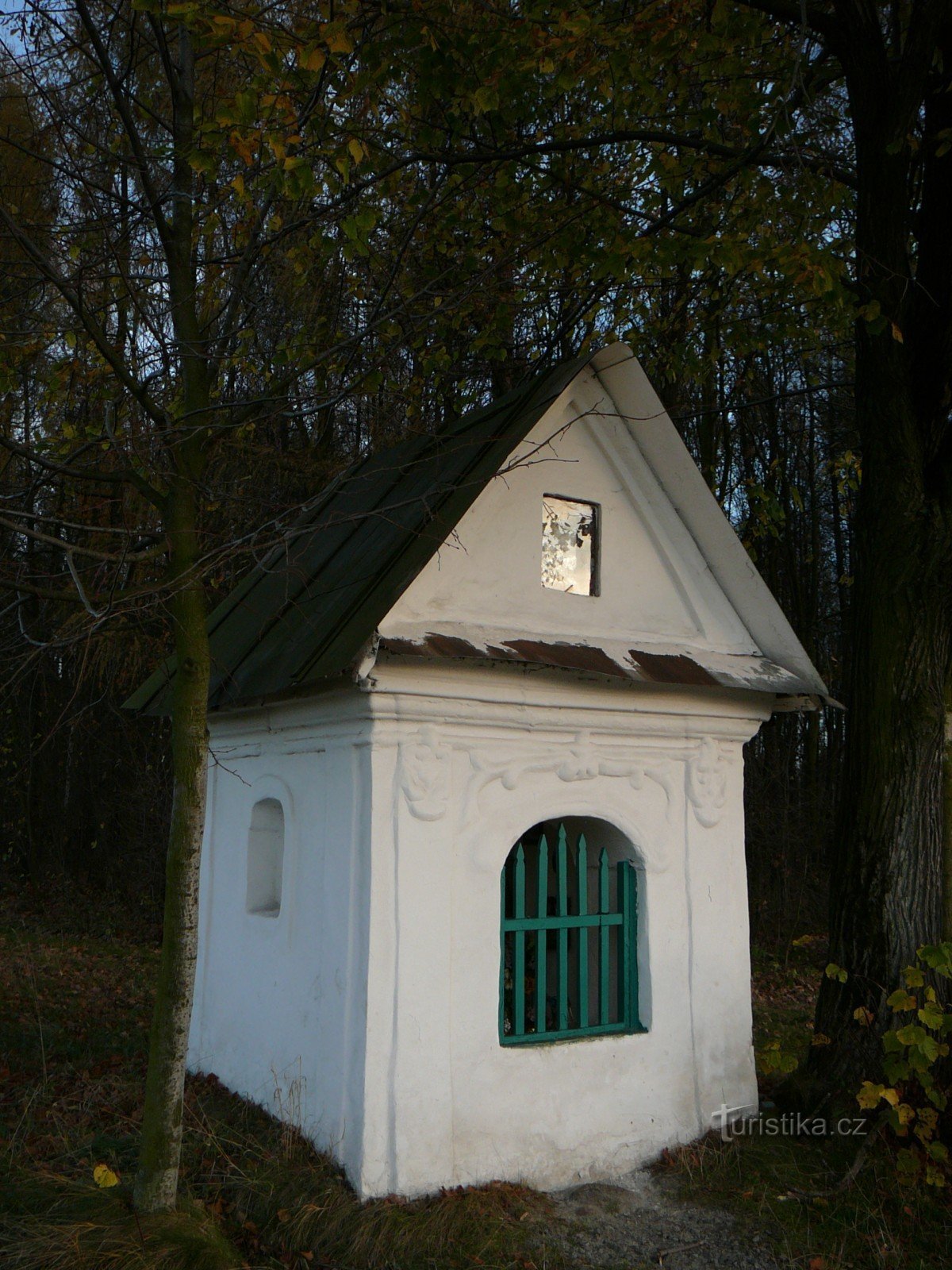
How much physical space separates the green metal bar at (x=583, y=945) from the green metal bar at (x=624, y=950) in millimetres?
198

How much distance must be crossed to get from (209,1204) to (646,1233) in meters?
2.01

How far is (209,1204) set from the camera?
14.7 ft

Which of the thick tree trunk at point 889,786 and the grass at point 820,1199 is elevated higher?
the thick tree trunk at point 889,786

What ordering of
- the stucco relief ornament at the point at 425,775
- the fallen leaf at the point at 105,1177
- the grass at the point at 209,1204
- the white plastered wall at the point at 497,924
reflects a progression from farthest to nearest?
the stucco relief ornament at the point at 425,775, the white plastered wall at the point at 497,924, the fallen leaf at the point at 105,1177, the grass at the point at 209,1204

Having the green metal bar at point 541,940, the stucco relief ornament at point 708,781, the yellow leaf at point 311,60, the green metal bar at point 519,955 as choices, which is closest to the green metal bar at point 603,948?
the green metal bar at point 541,940

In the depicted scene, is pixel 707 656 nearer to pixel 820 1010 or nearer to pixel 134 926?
pixel 820 1010

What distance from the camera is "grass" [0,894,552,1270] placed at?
12.7 ft

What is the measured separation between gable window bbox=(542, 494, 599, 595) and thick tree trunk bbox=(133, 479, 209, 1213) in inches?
84.5

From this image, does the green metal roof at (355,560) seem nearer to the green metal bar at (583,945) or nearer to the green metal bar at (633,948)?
the green metal bar at (583,945)

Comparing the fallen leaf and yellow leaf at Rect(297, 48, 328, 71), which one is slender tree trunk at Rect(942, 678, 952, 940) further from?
yellow leaf at Rect(297, 48, 328, 71)

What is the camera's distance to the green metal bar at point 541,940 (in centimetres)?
540

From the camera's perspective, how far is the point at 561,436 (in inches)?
224

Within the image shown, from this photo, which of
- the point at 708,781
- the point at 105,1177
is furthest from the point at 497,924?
the point at 105,1177

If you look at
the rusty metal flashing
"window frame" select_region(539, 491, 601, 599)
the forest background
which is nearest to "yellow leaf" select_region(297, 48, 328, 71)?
the forest background
